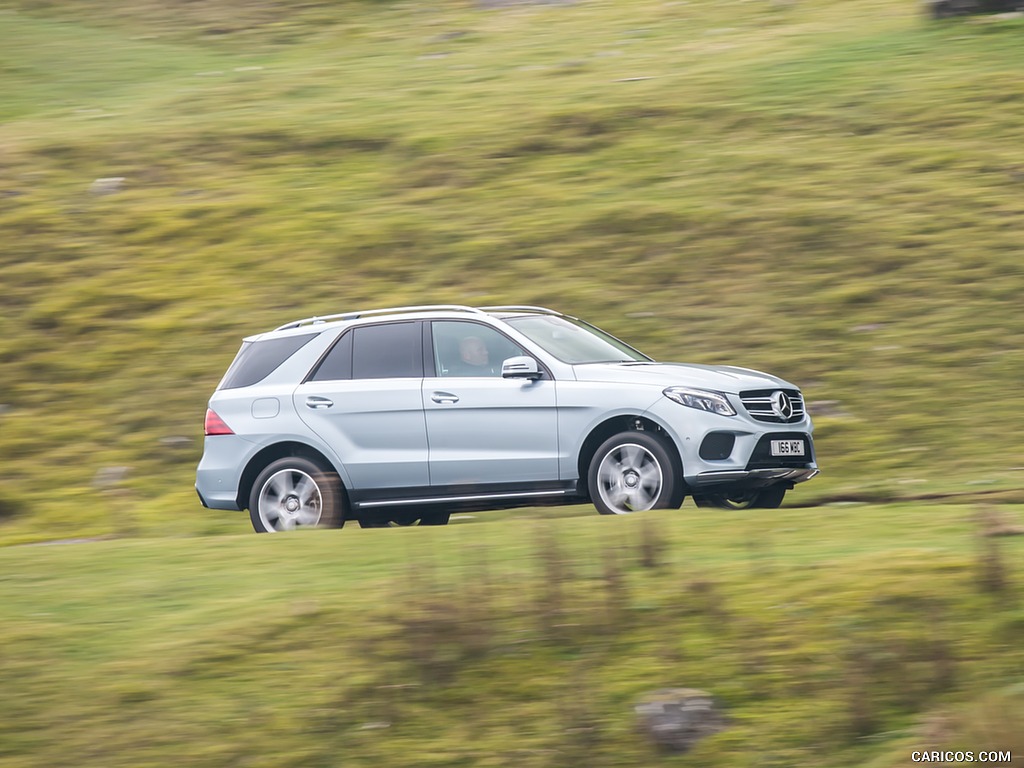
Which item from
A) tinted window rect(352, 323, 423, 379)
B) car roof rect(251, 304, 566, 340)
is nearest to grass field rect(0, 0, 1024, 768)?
tinted window rect(352, 323, 423, 379)

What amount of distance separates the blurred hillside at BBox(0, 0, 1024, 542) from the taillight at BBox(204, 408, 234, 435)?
2.19 meters

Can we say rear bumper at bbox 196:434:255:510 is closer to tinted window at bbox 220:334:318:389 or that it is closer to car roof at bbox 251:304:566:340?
tinted window at bbox 220:334:318:389

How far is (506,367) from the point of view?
11102 mm

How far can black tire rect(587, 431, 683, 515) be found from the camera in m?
10.7

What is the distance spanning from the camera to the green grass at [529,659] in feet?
21.3

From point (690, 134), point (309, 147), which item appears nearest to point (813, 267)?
point (690, 134)

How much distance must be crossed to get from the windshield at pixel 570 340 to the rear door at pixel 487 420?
28 centimetres

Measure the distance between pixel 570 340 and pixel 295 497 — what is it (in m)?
2.42

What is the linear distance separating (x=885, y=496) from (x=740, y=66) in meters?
12.9

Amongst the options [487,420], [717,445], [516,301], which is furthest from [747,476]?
[516,301]

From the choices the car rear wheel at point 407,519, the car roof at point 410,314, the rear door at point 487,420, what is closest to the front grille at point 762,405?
the rear door at point 487,420

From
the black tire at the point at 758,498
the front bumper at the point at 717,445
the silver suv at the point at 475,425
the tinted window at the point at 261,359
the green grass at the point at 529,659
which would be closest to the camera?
the green grass at the point at 529,659

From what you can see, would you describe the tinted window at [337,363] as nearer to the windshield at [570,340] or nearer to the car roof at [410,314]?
the car roof at [410,314]

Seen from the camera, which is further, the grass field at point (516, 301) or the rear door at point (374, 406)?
the rear door at point (374, 406)
